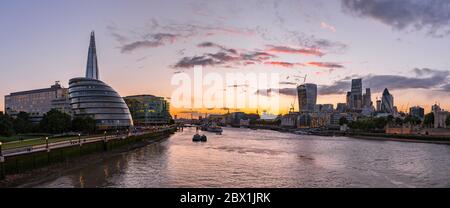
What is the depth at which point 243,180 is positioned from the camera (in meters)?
30.8

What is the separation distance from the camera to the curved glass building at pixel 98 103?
11331 cm

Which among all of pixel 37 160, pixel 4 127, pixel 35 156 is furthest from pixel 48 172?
pixel 4 127

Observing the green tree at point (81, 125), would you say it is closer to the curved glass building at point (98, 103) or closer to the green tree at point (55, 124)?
the green tree at point (55, 124)

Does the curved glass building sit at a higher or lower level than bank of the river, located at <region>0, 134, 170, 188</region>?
higher

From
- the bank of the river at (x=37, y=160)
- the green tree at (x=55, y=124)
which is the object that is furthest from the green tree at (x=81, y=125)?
the bank of the river at (x=37, y=160)

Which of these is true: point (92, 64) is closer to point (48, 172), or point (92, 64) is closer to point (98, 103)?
point (98, 103)

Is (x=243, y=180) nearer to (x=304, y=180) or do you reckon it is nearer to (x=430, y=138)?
(x=304, y=180)

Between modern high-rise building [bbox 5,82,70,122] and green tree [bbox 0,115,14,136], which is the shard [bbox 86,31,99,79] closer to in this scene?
modern high-rise building [bbox 5,82,70,122]

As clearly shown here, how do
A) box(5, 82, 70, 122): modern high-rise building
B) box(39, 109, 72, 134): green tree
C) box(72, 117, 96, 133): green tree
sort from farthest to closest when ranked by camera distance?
box(5, 82, 70, 122): modern high-rise building → box(72, 117, 96, 133): green tree → box(39, 109, 72, 134): green tree

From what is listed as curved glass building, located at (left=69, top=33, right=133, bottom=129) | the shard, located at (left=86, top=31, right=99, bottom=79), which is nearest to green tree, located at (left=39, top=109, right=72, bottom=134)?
curved glass building, located at (left=69, top=33, right=133, bottom=129)

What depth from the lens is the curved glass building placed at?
113 metres

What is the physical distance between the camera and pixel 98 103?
11425 cm
